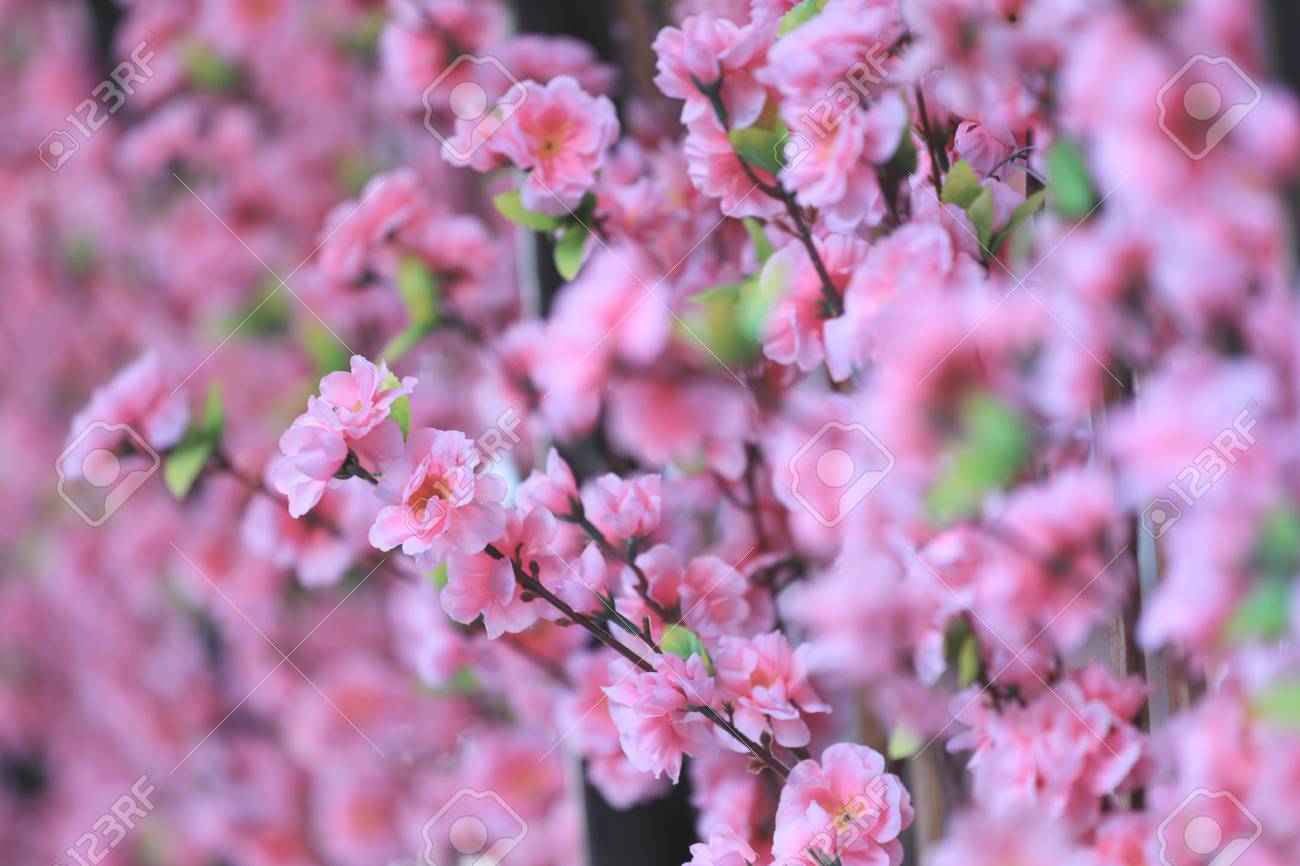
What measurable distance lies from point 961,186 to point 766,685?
23cm

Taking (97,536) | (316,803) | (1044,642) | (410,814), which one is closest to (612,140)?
(1044,642)

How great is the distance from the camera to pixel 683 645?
508mm

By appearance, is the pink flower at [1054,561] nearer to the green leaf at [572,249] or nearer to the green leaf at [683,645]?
the green leaf at [683,645]

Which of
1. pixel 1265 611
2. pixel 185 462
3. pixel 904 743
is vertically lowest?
pixel 904 743

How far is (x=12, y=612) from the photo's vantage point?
144 cm

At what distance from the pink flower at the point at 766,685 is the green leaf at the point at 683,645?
11 mm

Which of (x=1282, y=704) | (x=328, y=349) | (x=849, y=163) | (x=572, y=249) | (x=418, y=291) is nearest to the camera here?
(x=1282, y=704)

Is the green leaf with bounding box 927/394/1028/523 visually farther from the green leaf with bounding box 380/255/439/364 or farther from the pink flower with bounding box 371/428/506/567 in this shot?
the green leaf with bounding box 380/255/439/364

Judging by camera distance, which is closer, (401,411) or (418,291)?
(401,411)

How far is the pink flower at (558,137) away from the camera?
0.57m

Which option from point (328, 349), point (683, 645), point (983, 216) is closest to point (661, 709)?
point (683, 645)

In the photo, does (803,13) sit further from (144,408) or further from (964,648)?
(144,408)

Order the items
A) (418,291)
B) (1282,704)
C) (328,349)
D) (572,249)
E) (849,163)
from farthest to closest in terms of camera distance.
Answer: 1. (328,349)
2. (418,291)
3. (572,249)
4. (849,163)
5. (1282,704)

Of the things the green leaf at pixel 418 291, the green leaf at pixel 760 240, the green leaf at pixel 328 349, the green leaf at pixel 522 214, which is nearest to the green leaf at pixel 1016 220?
the green leaf at pixel 760 240
